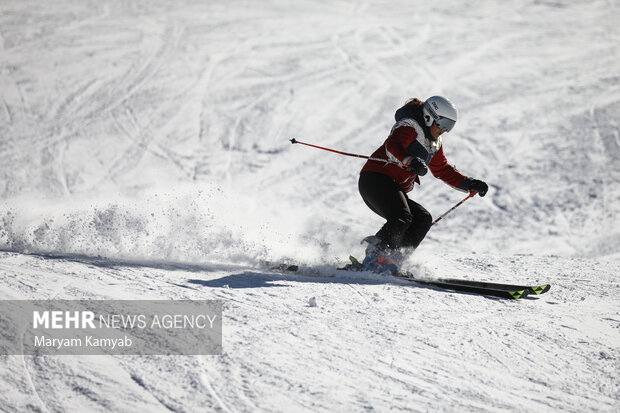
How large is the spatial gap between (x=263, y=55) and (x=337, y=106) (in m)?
2.96

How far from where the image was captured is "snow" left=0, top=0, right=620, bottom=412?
288cm

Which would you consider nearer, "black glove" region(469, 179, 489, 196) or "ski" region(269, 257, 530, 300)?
"ski" region(269, 257, 530, 300)

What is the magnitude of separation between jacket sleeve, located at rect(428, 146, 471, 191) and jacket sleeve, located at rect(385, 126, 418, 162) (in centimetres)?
58

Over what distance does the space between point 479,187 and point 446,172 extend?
383mm

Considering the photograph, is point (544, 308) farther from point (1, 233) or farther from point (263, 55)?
point (263, 55)

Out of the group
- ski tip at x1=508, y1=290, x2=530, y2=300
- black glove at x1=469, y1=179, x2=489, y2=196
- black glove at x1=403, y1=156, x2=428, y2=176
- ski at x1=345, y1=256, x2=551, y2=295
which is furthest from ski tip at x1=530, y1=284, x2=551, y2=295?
black glove at x1=403, y1=156, x2=428, y2=176

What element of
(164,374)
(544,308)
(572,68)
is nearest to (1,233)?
(164,374)

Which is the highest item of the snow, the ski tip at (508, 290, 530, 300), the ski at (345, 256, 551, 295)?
the snow

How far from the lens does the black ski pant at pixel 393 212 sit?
4.85 metres

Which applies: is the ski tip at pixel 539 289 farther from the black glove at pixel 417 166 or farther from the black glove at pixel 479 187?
the black glove at pixel 417 166

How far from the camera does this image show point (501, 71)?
46.3 feet

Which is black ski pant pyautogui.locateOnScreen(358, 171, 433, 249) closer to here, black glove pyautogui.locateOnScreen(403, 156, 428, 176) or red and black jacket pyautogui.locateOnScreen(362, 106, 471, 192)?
red and black jacket pyautogui.locateOnScreen(362, 106, 471, 192)

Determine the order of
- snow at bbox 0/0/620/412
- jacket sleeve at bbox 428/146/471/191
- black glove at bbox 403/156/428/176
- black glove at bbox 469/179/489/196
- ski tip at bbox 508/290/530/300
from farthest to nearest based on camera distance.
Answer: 1. jacket sleeve at bbox 428/146/471/191
2. black glove at bbox 469/179/489/196
3. black glove at bbox 403/156/428/176
4. ski tip at bbox 508/290/530/300
5. snow at bbox 0/0/620/412

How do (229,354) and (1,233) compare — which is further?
(1,233)
